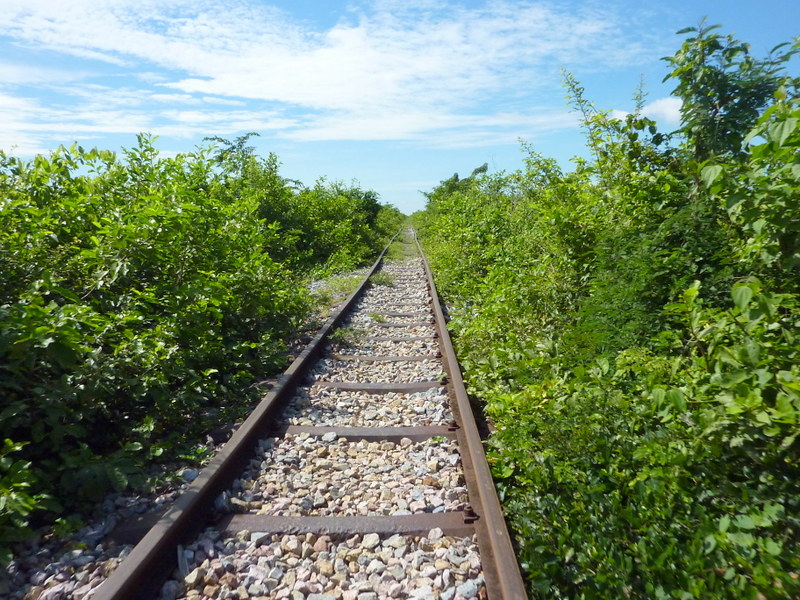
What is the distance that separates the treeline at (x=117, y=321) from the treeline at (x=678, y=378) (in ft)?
7.37

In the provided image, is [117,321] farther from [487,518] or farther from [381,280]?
[381,280]

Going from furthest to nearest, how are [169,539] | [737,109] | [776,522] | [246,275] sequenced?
[246,275]
[737,109]
[169,539]
[776,522]

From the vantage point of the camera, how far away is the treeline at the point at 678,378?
2279mm

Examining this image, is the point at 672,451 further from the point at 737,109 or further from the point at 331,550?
the point at 737,109

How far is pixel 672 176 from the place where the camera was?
426 cm

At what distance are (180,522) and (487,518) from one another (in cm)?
147

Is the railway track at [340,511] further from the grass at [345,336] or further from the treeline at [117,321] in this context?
the grass at [345,336]

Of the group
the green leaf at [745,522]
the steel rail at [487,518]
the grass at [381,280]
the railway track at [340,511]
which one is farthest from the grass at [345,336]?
the green leaf at [745,522]

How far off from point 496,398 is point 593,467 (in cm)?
128

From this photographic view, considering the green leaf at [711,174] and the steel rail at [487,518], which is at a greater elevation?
the green leaf at [711,174]

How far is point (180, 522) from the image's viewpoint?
8.91 feet

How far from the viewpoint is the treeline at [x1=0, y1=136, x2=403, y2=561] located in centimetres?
309

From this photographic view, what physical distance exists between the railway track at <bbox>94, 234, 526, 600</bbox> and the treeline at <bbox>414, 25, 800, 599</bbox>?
25 cm

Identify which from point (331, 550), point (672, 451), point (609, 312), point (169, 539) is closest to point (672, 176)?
point (609, 312)
